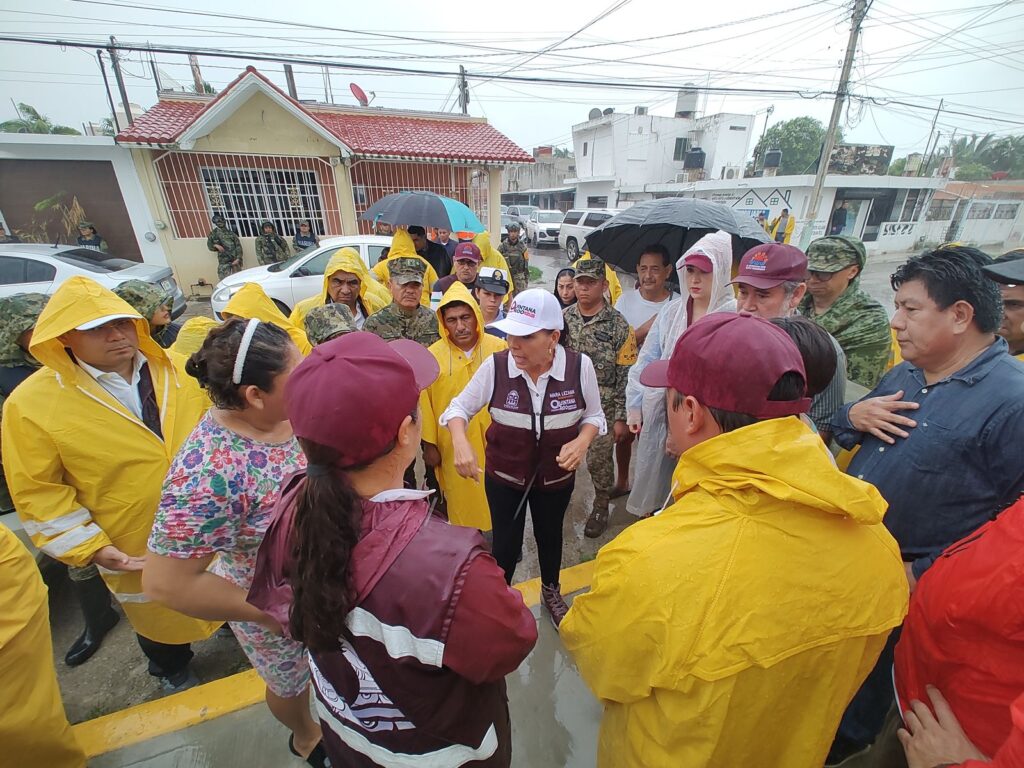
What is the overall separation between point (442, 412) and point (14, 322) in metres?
2.25

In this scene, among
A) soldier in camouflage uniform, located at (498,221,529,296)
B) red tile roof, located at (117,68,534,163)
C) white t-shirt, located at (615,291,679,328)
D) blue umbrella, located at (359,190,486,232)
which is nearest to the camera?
white t-shirt, located at (615,291,679,328)

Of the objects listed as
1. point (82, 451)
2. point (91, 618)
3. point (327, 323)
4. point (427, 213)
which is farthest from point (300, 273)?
point (82, 451)

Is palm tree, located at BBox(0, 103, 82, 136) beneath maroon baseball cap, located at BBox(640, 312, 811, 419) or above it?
above

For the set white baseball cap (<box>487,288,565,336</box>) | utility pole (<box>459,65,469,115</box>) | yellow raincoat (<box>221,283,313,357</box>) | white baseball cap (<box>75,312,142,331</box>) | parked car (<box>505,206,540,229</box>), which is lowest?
parked car (<box>505,206,540,229</box>)

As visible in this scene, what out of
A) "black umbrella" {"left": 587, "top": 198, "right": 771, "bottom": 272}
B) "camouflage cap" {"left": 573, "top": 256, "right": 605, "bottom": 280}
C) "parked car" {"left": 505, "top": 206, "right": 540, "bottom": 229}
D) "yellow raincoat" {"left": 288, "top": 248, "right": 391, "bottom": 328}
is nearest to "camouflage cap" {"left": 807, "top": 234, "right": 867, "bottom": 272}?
"black umbrella" {"left": 587, "top": 198, "right": 771, "bottom": 272}

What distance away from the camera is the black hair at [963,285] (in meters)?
1.58

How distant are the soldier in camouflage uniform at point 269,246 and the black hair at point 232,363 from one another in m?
10.6

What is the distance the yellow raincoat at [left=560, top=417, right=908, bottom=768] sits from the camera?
940mm

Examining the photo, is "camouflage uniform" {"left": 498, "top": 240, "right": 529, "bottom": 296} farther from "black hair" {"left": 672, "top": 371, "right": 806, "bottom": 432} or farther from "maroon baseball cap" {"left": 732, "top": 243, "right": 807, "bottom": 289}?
"black hair" {"left": 672, "top": 371, "right": 806, "bottom": 432}

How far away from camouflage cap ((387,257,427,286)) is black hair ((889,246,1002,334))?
2.98 m

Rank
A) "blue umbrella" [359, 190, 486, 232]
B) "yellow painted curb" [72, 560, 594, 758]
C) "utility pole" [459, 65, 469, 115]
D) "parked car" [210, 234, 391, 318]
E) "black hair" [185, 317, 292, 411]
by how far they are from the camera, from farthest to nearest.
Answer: "utility pole" [459, 65, 469, 115], "parked car" [210, 234, 391, 318], "blue umbrella" [359, 190, 486, 232], "yellow painted curb" [72, 560, 594, 758], "black hair" [185, 317, 292, 411]

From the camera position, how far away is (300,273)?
333 inches

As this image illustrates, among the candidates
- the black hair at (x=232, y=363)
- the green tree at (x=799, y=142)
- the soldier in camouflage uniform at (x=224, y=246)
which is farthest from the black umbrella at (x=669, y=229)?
the green tree at (x=799, y=142)

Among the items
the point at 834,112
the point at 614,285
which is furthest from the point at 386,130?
the point at 834,112
